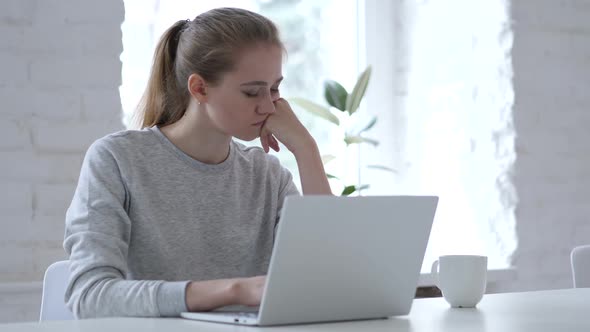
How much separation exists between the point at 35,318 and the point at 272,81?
859 millimetres

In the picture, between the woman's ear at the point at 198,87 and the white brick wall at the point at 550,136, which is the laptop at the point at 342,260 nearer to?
the woman's ear at the point at 198,87

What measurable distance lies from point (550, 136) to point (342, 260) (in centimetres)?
202

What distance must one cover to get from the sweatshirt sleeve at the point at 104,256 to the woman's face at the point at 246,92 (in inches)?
9.0

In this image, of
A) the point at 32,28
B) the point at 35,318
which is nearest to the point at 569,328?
the point at 35,318

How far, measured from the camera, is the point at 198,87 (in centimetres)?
163

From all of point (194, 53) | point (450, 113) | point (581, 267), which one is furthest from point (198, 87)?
point (450, 113)

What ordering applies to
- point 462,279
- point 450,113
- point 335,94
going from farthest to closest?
point 450,113
point 335,94
point 462,279

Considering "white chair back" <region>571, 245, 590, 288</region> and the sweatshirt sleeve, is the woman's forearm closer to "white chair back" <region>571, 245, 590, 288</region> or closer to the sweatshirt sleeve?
the sweatshirt sleeve

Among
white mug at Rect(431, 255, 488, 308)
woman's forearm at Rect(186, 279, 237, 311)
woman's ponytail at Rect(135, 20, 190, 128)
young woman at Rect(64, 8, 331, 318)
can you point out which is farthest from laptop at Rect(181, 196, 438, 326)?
woman's ponytail at Rect(135, 20, 190, 128)

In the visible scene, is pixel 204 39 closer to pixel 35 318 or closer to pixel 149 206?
pixel 149 206

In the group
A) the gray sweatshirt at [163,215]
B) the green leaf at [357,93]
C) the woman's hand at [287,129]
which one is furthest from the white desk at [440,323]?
the green leaf at [357,93]

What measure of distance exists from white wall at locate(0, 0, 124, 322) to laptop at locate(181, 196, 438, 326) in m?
1.05

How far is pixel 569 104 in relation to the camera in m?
2.90

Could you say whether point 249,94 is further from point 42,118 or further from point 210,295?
point 42,118
